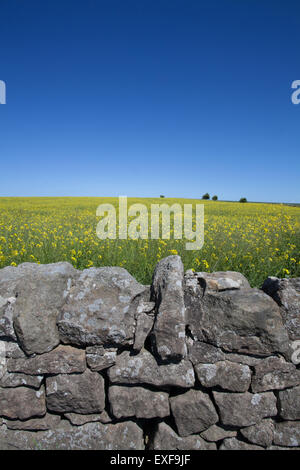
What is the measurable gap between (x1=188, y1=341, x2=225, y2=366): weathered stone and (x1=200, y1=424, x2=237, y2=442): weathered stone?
2.45 ft

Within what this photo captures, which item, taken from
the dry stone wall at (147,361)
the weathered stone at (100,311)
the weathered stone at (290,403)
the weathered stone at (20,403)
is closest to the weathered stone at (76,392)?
the dry stone wall at (147,361)

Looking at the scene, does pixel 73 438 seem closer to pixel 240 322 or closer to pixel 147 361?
pixel 147 361

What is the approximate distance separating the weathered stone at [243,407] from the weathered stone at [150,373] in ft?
1.26

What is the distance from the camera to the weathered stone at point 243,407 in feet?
7.04

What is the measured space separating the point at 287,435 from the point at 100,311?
2147 millimetres

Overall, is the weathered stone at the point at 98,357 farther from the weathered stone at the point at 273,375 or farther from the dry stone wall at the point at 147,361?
the weathered stone at the point at 273,375

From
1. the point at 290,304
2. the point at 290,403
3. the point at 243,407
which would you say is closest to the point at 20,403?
the point at 243,407

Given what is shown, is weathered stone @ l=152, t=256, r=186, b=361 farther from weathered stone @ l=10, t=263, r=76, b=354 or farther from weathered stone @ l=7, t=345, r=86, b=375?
weathered stone @ l=10, t=263, r=76, b=354

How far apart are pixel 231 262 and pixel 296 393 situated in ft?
6.81

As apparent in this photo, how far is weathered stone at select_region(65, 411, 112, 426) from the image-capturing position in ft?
7.09

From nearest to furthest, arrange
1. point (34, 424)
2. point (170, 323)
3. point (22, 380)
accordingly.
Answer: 1. point (170, 323)
2. point (22, 380)
3. point (34, 424)

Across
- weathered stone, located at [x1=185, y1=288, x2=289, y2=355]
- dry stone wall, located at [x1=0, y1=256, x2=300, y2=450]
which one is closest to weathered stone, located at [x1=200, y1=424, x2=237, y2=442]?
dry stone wall, located at [x1=0, y1=256, x2=300, y2=450]

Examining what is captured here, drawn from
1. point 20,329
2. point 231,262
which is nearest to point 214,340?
point 20,329

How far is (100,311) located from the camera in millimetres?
2021
